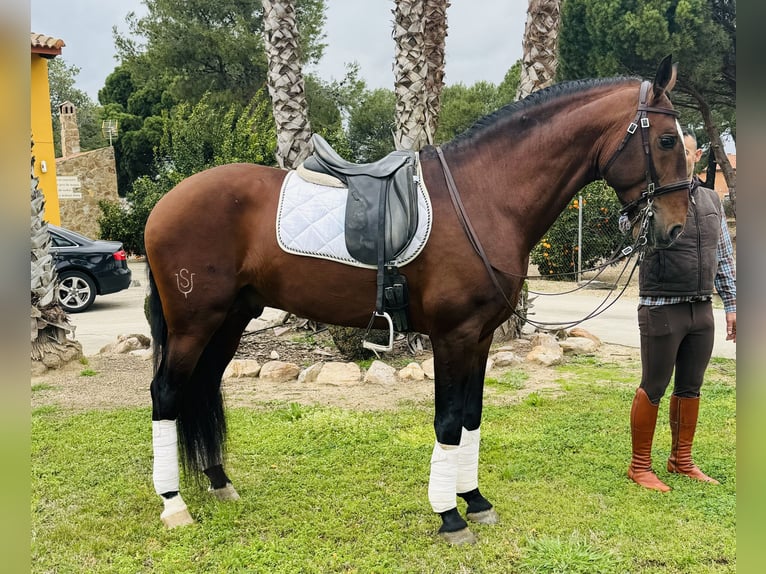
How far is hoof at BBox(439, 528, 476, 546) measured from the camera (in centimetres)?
287

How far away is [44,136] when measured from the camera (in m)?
13.7

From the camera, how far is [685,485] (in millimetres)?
3482

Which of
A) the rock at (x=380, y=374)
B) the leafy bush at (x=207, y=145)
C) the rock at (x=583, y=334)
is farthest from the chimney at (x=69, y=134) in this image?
the rock at (x=583, y=334)

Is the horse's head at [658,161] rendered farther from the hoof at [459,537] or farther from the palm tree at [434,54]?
the palm tree at [434,54]

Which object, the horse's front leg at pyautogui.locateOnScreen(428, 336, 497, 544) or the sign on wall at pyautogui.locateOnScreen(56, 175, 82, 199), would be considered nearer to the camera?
the horse's front leg at pyautogui.locateOnScreen(428, 336, 497, 544)

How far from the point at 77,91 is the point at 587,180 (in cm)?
5031

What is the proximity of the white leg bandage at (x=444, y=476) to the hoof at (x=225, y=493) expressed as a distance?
1253 mm

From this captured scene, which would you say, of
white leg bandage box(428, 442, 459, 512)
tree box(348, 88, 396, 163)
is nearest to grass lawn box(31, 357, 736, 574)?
white leg bandage box(428, 442, 459, 512)

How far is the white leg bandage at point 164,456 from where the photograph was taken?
3072mm

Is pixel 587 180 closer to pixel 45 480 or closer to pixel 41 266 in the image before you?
pixel 45 480

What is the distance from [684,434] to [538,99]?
2314 millimetres

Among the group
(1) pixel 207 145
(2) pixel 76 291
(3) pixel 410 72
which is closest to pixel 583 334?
(3) pixel 410 72

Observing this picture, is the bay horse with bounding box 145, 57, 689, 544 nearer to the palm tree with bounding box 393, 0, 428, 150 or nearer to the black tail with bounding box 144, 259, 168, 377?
the black tail with bounding box 144, 259, 168, 377

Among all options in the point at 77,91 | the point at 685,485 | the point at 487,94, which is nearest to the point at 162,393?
the point at 685,485
